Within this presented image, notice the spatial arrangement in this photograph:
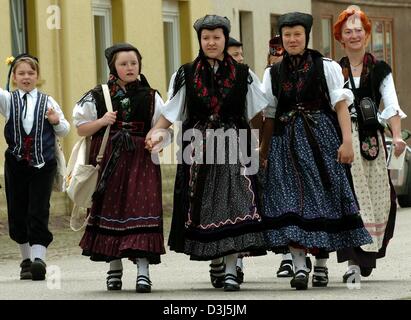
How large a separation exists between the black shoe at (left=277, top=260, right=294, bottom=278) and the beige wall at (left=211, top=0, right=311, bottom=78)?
17755mm

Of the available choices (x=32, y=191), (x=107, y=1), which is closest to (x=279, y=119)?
(x=32, y=191)

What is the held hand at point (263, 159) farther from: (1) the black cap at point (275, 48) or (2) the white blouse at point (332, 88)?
(1) the black cap at point (275, 48)

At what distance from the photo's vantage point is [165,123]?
13508mm

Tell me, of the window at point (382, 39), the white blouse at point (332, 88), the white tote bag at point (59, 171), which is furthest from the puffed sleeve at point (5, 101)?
the window at point (382, 39)

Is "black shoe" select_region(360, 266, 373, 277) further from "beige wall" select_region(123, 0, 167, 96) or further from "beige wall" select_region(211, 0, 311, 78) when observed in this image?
"beige wall" select_region(211, 0, 311, 78)

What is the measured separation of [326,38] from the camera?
40.9 m

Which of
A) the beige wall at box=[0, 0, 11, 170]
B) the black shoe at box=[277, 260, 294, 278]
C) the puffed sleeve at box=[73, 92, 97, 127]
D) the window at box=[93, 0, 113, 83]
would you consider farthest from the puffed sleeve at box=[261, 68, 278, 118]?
the window at box=[93, 0, 113, 83]

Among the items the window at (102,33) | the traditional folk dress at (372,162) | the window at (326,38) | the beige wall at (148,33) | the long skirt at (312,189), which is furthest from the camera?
the window at (326,38)

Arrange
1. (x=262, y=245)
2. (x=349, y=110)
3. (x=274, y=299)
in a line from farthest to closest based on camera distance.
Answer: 1. (x=349, y=110)
2. (x=262, y=245)
3. (x=274, y=299)

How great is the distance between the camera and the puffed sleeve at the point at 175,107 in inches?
531

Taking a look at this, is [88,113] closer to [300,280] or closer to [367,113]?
[300,280]

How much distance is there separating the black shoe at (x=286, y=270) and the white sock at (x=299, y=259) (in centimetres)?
159

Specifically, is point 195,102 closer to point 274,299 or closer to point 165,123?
point 165,123
